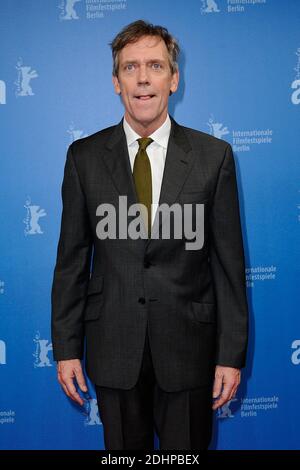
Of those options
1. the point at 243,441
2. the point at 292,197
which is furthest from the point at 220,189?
the point at 243,441

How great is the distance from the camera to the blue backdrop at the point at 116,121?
2549mm

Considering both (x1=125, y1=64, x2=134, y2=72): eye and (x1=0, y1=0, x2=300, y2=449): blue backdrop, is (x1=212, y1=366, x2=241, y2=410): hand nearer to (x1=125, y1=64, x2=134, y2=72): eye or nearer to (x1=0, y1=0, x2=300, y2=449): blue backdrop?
(x1=0, y1=0, x2=300, y2=449): blue backdrop

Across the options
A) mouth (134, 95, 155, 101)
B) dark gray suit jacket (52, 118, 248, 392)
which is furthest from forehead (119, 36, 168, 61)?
dark gray suit jacket (52, 118, 248, 392)

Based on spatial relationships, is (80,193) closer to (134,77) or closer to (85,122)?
(134,77)

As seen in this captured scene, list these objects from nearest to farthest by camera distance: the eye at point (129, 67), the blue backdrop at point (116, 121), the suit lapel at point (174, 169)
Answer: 1. the suit lapel at point (174, 169)
2. the eye at point (129, 67)
3. the blue backdrop at point (116, 121)

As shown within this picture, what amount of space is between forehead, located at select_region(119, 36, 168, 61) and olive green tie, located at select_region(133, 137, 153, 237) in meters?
0.29

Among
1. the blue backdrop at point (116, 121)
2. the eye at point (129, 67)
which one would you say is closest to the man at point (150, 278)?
the eye at point (129, 67)

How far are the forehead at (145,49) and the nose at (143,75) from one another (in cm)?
3

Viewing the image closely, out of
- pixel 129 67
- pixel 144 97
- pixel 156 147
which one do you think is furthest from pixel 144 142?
pixel 129 67

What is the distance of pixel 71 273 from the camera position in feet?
6.09

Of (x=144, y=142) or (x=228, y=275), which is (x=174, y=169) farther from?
(x=228, y=275)

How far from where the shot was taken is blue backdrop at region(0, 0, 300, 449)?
255 cm

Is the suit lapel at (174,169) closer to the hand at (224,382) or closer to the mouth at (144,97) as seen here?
the mouth at (144,97)
